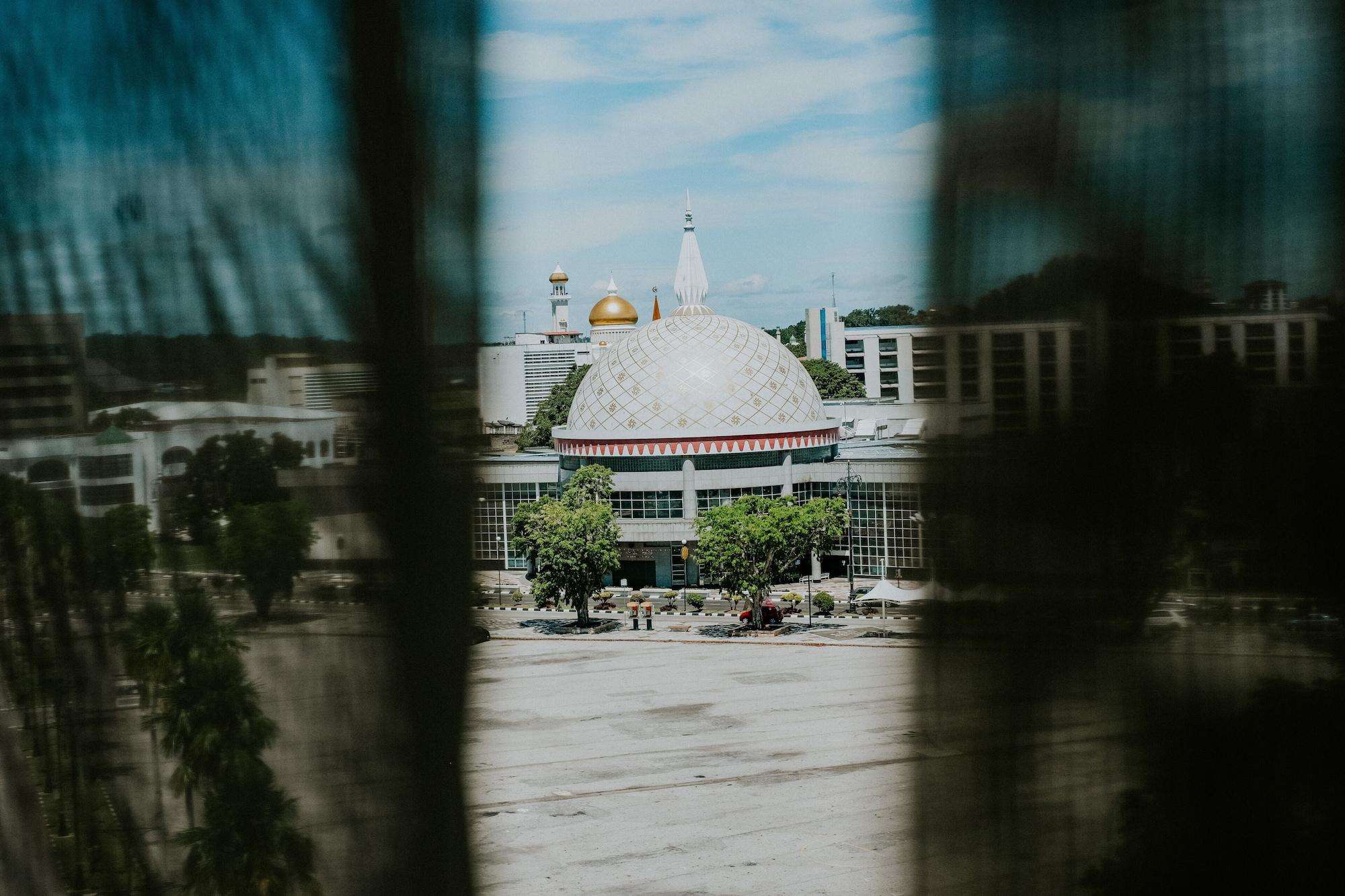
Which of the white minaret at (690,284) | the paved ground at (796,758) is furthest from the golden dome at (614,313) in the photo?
the paved ground at (796,758)

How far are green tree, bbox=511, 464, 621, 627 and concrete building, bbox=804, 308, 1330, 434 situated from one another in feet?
54.1

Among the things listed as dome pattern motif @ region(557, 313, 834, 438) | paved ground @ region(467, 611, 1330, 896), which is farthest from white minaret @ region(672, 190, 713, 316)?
paved ground @ region(467, 611, 1330, 896)

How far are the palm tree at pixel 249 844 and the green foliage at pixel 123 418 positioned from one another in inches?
18.0

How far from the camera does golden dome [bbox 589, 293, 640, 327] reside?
43625 mm

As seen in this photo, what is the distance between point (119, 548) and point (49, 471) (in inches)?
8.4

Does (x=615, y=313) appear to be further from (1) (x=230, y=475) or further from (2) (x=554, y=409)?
(1) (x=230, y=475)

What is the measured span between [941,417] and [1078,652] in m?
0.19

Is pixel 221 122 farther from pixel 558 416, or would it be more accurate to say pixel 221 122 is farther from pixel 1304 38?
pixel 558 416

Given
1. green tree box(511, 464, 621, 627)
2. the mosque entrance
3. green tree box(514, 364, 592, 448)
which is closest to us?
green tree box(511, 464, 621, 627)

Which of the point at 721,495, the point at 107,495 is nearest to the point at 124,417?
the point at 107,495

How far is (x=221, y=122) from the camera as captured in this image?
1322mm

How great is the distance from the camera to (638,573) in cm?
2248

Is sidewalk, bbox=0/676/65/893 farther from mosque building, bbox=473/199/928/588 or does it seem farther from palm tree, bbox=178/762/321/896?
mosque building, bbox=473/199/928/588

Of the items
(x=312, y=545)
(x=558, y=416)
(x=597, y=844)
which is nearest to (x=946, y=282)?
(x=312, y=545)
